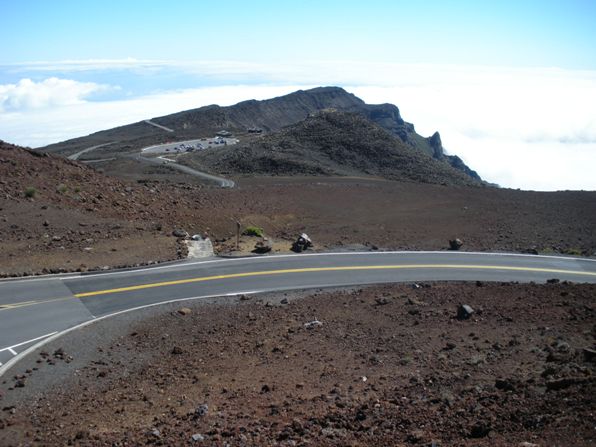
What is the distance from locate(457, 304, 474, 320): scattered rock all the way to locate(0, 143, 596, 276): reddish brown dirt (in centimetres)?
1102

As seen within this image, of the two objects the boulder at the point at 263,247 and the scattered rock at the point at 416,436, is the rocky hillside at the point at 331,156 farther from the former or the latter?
the scattered rock at the point at 416,436

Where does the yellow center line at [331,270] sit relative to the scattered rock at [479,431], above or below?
below

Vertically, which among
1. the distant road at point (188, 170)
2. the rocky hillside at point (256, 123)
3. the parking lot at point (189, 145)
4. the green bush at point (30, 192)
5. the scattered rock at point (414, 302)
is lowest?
the scattered rock at point (414, 302)

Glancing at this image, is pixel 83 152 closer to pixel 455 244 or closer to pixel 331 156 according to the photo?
pixel 331 156

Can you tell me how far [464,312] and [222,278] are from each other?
1090 cm

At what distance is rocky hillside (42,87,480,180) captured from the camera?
325 ft

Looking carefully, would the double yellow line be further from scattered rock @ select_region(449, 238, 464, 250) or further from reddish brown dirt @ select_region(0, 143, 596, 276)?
scattered rock @ select_region(449, 238, 464, 250)

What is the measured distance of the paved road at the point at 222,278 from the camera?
69.3ft

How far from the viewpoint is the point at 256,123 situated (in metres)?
125

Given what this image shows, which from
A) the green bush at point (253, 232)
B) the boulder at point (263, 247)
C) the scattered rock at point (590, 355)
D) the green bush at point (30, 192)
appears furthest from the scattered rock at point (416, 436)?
the green bush at point (30, 192)

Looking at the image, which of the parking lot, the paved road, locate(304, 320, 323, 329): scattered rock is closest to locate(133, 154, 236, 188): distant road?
the parking lot

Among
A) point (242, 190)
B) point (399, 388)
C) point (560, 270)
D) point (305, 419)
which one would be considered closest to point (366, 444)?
point (305, 419)

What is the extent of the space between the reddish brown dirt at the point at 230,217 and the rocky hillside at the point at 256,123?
48138mm

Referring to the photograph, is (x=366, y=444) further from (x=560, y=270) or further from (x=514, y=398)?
(x=560, y=270)
